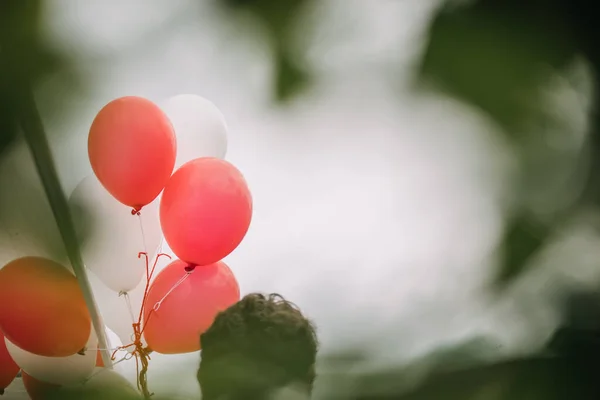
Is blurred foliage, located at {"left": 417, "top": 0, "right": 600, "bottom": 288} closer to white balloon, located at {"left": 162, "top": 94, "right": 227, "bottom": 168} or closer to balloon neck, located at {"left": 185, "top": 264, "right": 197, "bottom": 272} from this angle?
white balloon, located at {"left": 162, "top": 94, "right": 227, "bottom": 168}

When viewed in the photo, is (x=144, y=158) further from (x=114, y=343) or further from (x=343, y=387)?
(x=343, y=387)

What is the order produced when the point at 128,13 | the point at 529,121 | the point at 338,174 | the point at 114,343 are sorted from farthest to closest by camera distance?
the point at 114,343 → the point at 338,174 → the point at 128,13 → the point at 529,121

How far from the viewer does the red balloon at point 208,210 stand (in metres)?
1.12

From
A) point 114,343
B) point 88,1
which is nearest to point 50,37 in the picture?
point 88,1

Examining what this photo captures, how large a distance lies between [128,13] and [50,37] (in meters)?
0.12

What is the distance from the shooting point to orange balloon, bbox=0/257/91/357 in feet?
3.47

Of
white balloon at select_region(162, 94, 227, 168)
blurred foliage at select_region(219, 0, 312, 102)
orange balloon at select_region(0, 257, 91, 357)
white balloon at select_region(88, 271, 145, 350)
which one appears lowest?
blurred foliage at select_region(219, 0, 312, 102)

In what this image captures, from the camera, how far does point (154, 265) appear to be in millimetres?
1285

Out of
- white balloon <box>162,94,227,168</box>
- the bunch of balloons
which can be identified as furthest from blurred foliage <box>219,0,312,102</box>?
the bunch of balloons

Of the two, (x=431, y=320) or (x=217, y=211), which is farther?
(x=217, y=211)

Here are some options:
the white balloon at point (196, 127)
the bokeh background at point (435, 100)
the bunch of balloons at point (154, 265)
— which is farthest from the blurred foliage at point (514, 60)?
the bunch of balloons at point (154, 265)

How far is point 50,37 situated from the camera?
185mm

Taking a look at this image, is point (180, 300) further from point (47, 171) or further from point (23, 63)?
point (23, 63)

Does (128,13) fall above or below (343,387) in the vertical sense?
above
